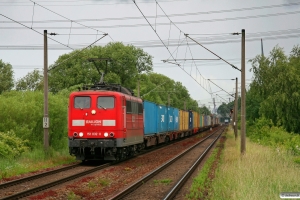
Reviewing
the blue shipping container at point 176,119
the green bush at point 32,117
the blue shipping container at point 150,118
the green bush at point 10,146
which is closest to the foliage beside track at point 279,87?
the blue shipping container at point 176,119

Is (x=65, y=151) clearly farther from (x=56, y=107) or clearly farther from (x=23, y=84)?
(x=23, y=84)

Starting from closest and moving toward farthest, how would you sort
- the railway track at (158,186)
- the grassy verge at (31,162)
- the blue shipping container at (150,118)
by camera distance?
1. the railway track at (158,186)
2. the grassy verge at (31,162)
3. the blue shipping container at (150,118)

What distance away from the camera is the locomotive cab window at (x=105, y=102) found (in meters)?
20.8

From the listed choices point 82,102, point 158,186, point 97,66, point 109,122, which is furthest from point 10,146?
point 97,66

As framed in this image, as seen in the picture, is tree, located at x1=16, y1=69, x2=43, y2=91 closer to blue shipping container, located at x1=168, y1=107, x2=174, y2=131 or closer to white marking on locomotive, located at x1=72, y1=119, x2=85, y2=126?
blue shipping container, located at x1=168, y1=107, x2=174, y2=131

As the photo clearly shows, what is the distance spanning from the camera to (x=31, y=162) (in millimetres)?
20203

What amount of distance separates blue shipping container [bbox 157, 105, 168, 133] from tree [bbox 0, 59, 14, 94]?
162 feet

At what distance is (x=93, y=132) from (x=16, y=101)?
5977 millimetres

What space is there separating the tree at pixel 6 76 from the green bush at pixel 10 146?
6139 cm

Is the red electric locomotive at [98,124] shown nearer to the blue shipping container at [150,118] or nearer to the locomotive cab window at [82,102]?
the locomotive cab window at [82,102]

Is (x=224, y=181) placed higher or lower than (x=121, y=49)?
lower

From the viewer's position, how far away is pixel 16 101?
24469 mm

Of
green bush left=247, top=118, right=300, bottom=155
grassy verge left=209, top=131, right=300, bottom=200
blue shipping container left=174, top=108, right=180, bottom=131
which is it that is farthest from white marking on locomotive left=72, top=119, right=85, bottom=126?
blue shipping container left=174, top=108, right=180, bottom=131

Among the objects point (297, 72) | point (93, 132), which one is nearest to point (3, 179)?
point (93, 132)
